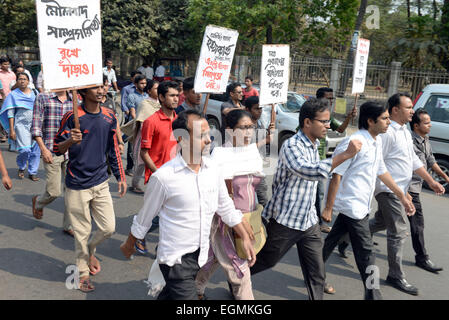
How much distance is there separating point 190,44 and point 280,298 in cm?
2397

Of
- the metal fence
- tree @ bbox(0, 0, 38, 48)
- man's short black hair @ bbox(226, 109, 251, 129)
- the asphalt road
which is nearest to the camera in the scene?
man's short black hair @ bbox(226, 109, 251, 129)

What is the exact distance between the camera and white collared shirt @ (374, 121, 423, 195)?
14.7 ft

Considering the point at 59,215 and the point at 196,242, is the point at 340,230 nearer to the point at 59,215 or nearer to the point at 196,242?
the point at 196,242

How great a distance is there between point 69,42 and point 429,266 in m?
4.24

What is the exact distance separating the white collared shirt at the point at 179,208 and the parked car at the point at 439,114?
21.4ft

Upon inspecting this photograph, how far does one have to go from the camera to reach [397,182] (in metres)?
4.49

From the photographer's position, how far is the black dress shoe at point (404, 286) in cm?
426

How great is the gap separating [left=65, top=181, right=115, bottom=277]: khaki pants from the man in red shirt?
744mm

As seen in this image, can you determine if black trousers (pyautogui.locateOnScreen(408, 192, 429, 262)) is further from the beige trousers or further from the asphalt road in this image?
the beige trousers

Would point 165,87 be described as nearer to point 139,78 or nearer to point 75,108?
point 75,108

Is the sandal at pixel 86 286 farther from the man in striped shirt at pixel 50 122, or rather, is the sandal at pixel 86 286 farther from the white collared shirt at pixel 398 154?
the white collared shirt at pixel 398 154

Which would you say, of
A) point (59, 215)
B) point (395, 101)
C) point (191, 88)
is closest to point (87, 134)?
point (191, 88)

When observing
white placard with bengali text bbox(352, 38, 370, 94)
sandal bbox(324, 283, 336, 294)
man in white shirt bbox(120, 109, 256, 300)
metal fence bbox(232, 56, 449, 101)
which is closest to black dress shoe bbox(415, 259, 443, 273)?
sandal bbox(324, 283, 336, 294)

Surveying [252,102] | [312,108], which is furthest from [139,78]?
[312,108]
